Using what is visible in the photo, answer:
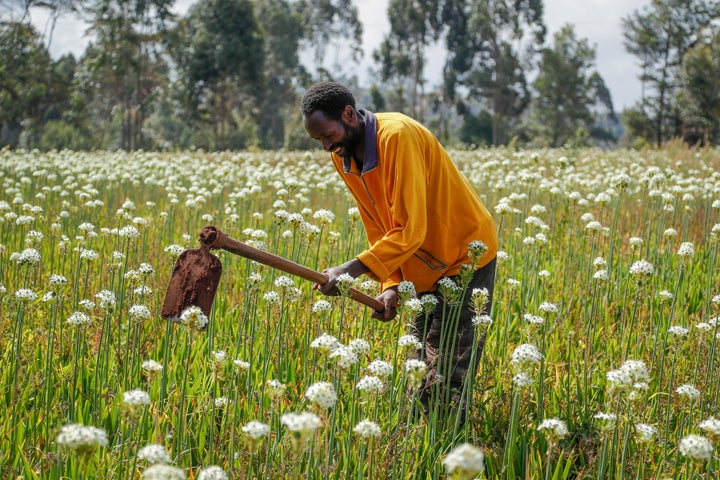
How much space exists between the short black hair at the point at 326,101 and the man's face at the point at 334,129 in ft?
0.07

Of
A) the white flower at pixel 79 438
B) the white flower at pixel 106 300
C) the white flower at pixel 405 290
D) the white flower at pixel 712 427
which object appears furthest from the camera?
the white flower at pixel 106 300

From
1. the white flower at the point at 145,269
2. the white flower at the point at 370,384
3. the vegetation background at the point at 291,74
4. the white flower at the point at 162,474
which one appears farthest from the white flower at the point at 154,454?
the vegetation background at the point at 291,74

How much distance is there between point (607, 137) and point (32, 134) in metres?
56.6

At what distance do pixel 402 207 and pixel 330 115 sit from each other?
57cm

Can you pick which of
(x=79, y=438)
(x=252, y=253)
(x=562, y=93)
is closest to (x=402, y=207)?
(x=252, y=253)

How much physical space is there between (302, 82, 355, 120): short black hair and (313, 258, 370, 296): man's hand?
0.73m

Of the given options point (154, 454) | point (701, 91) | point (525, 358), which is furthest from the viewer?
point (701, 91)

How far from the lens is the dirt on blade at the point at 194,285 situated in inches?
101

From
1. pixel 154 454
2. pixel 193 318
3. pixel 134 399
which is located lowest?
pixel 154 454

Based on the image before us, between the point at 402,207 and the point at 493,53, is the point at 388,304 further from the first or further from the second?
the point at 493,53

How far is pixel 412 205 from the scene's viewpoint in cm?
309

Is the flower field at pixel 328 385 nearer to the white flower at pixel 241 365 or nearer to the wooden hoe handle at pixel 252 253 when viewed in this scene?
the white flower at pixel 241 365

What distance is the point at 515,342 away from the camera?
4.77 meters

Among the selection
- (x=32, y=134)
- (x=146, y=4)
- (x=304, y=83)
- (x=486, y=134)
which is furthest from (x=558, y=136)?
(x=32, y=134)
